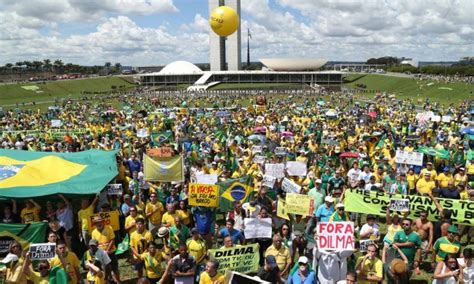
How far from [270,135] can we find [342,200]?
12.1 metres

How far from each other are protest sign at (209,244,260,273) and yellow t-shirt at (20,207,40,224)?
4732 millimetres

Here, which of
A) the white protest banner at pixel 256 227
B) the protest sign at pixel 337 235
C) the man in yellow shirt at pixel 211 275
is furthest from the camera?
the white protest banner at pixel 256 227

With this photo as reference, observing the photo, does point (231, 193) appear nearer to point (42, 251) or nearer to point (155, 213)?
point (155, 213)

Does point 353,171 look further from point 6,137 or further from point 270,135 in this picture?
point 6,137

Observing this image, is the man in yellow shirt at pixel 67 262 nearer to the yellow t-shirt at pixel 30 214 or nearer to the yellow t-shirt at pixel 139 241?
the yellow t-shirt at pixel 139 241

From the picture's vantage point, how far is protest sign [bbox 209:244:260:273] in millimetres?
7113

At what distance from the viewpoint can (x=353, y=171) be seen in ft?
42.3

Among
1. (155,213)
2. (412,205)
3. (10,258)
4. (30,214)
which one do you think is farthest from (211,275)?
(412,205)

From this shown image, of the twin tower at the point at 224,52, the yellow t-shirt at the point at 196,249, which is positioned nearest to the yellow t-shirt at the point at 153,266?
the yellow t-shirt at the point at 196,249

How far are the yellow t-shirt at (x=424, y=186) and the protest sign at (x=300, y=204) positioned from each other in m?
3.74

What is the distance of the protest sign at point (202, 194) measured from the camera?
10.1 meters

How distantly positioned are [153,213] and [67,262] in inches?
102

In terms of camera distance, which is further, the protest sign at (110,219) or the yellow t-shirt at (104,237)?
the protest sign at (110,219)

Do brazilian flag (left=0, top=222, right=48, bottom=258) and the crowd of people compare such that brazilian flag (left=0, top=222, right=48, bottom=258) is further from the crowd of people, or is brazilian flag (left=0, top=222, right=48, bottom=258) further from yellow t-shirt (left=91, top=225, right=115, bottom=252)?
yellow t-shirt (left=91, top=225, right=115, bottom=252)
